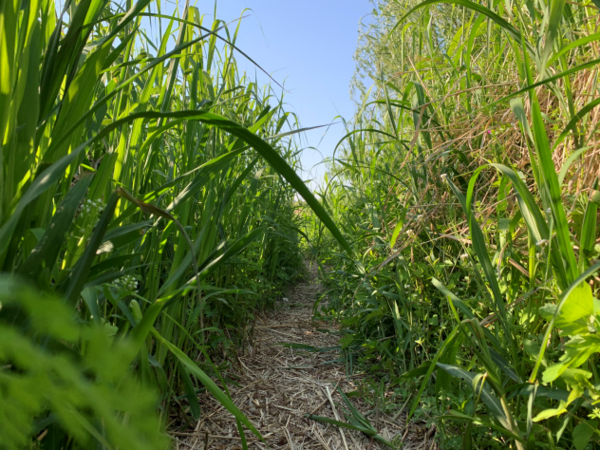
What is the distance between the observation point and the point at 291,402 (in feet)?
4.38

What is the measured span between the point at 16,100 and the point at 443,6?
2.43 meters

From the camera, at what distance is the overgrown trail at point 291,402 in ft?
3.54

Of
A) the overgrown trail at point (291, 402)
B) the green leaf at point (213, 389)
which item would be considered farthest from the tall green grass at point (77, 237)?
the overgrown trail at point (291, 402)

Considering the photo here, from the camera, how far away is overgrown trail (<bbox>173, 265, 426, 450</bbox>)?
3.54 feet

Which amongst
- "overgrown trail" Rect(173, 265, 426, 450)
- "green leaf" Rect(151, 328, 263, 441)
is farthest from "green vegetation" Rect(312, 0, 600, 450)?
"green leaf" Rect(151, 328, 263, 441)

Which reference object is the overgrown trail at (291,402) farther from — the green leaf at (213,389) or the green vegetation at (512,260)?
the green leaf at (213,389)

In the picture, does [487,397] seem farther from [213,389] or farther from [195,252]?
[195,252]

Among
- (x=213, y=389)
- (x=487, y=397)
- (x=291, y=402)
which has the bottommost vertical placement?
(x=291, y=402)

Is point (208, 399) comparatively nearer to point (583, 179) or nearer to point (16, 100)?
point (16, 100)

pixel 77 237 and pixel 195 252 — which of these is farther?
pixel 195 252

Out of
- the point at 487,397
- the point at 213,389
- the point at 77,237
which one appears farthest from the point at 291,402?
the point at 77,237

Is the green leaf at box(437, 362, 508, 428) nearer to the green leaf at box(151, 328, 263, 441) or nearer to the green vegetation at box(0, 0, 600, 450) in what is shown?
the green vegetation at box(0, 0, 600, 450)

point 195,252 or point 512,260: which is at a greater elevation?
point 512,260

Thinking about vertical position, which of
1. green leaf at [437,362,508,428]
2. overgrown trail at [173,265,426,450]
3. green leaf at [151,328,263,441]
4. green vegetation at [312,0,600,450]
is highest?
green vegetation at [312,0,600,450]
